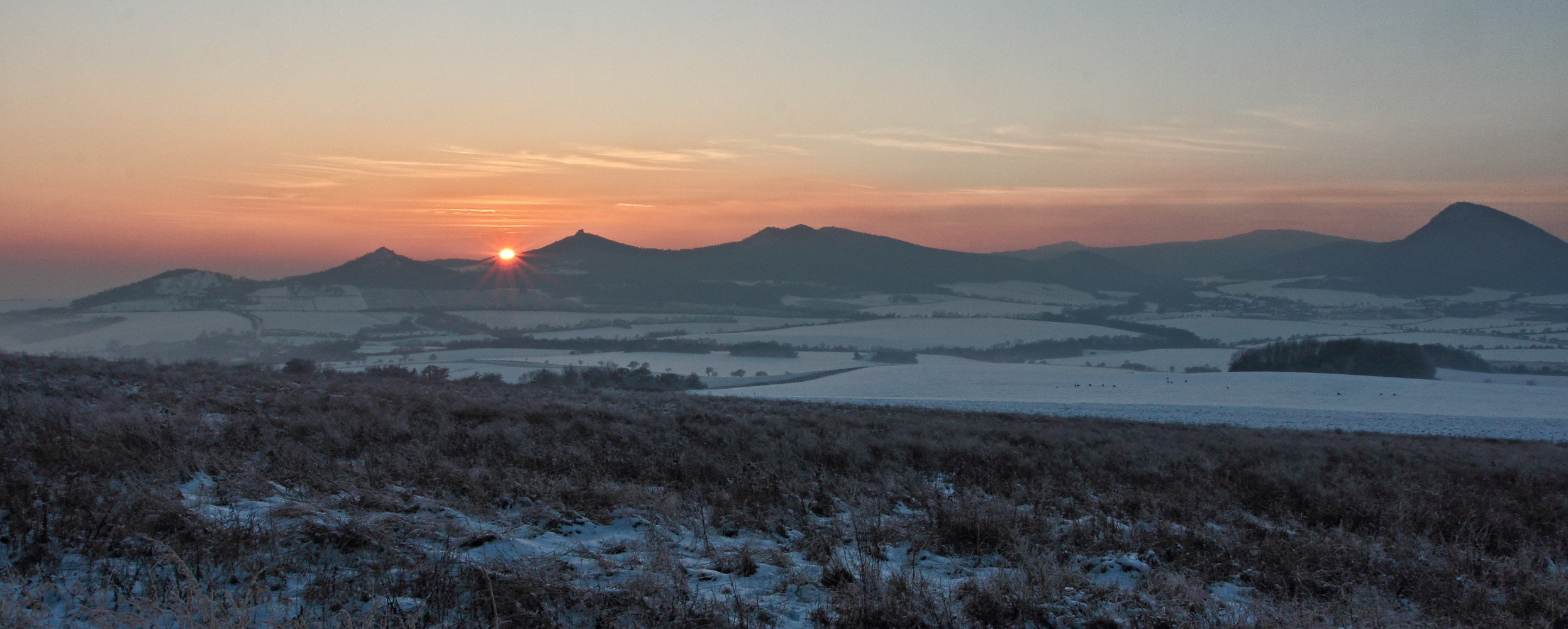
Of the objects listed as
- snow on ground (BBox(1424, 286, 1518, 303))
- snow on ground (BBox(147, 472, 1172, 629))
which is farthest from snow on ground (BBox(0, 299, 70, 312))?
snow on ground (BBox(1424, 286, 1518, 303))

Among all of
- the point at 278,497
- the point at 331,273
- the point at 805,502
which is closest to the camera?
the point at 278,497

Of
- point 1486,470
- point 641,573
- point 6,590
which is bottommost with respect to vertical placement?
point 1486,470

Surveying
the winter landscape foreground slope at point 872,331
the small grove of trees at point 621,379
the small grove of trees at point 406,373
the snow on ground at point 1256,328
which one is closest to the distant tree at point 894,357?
the winter landscape foreground slope at point 872,331

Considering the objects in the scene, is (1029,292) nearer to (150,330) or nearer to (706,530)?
(150,330)

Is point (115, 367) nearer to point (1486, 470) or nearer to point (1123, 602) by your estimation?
point (1123, 602)

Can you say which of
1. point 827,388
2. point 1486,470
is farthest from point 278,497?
point 827,388

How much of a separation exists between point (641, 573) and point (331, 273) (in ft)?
496

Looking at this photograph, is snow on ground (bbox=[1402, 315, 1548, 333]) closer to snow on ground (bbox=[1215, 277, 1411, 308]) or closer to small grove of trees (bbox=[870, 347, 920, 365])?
snow on ground (bbox=[1215, 277, 1411, 308])

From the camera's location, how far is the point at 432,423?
1307 cm

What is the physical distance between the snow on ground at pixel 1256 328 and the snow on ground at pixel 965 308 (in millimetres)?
22764

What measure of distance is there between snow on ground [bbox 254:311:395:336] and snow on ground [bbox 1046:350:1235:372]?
78.0m

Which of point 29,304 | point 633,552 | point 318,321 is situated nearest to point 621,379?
point 633,552

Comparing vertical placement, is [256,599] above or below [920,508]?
above

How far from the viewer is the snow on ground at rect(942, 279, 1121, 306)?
527 feet
